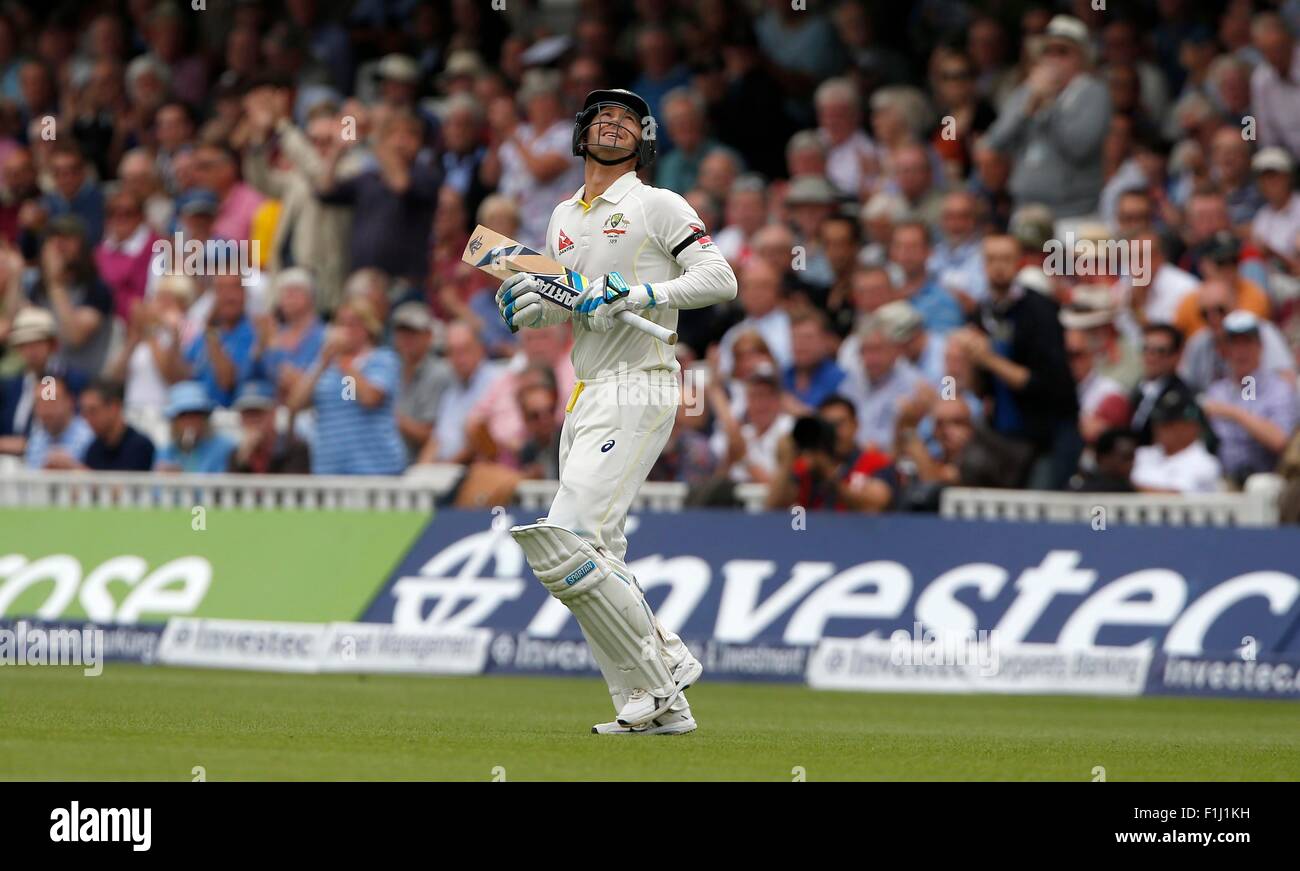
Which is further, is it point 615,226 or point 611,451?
point 615,226

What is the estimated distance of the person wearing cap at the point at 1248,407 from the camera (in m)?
17.0

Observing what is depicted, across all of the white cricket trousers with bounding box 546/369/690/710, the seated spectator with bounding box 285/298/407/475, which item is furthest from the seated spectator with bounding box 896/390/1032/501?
the white cricket trousers with bounding box 546/369/690/710

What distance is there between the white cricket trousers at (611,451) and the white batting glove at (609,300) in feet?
1.29

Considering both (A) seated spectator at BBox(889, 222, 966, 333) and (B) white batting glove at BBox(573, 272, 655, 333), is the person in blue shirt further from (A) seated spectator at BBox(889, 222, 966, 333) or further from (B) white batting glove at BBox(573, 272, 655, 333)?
(B) white batting glove at BBox(573, 272, 655, 333)

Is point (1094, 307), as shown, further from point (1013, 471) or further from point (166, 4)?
point (166, 4)

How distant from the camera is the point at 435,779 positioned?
873 cm

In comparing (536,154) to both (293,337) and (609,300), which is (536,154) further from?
(609,300)

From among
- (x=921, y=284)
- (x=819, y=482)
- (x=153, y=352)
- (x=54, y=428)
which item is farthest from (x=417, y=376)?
(x=819, y=482)

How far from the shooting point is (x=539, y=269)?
1105cm

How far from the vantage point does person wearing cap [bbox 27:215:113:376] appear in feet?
71.1

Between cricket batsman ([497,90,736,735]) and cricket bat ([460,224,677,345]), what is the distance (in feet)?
0.22

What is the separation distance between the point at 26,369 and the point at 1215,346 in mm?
10766
